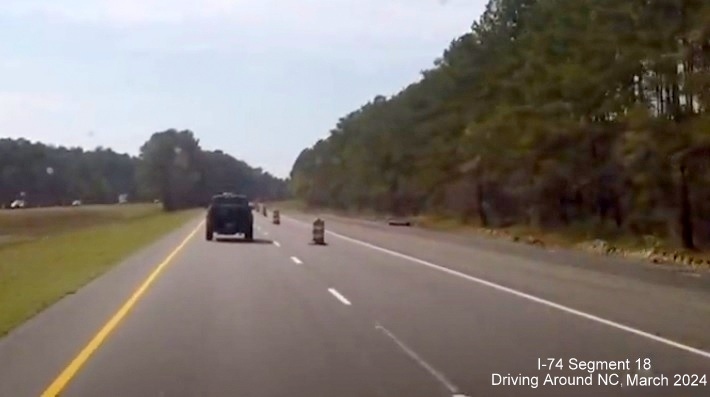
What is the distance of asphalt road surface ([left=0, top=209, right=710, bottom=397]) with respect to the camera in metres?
11.1

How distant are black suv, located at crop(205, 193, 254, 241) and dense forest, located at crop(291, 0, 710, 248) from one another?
15.3 m

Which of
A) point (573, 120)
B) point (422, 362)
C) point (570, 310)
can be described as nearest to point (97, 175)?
point (573, 120)

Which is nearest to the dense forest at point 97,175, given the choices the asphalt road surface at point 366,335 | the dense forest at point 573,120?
the dense forest at point 573,120

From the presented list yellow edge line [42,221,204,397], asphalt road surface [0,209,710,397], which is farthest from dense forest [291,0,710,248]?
yellow edge line [42,221,204,397]

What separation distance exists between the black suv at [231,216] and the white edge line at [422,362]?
32.2 m

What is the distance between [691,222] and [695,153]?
6936 millimetres

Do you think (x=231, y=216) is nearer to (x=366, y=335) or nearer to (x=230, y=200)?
(x=230, y=200)

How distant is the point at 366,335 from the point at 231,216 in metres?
33.2

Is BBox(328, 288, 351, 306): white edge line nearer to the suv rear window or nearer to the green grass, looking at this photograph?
the suv rear window

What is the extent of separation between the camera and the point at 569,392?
34.0 ft

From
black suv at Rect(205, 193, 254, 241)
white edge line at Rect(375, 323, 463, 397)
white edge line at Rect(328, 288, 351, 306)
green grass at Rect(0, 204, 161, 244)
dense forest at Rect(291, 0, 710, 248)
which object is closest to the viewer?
white edge line at Rect(375, 323, 463, 397)

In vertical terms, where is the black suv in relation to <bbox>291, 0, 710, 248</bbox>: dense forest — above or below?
below

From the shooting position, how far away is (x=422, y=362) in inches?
488

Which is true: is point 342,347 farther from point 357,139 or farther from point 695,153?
point 357,139
